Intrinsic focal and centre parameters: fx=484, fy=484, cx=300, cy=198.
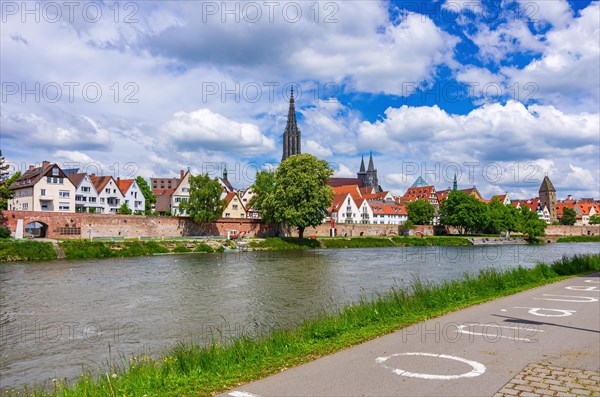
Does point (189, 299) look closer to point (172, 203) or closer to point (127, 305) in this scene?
point (127, 305)

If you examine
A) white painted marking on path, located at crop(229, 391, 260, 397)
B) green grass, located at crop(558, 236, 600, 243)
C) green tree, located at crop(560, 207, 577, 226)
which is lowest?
green grass, located at crop(558, 236, 600, 243)

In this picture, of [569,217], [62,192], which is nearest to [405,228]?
[62,192]

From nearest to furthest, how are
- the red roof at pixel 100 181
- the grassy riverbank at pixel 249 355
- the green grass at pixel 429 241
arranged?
the grassy riverbank at pixel 249 355 < the green grass at pixel 429 241 < the red roof at pixel 100 181

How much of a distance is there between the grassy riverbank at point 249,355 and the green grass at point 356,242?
6073cm

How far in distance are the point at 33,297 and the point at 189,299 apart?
8.17 metres

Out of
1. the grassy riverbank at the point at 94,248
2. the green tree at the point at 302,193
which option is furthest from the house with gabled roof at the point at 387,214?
the grassy riverbank at the point at 94,248

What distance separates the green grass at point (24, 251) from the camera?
46594 mm

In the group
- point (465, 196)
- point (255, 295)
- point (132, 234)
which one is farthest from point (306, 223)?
point (465, 196)

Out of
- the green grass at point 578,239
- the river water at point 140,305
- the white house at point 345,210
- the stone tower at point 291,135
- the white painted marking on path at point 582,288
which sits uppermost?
the stone tower at point 291,135

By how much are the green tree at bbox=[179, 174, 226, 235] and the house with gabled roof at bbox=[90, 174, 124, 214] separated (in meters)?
25.0

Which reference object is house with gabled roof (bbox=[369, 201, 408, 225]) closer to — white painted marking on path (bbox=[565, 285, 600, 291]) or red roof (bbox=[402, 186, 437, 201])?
red roof (bbox=[402, 186, 437, 201])

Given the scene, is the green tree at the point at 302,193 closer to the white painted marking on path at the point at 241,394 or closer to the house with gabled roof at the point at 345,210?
the house with gabled roof at the point at 345,210

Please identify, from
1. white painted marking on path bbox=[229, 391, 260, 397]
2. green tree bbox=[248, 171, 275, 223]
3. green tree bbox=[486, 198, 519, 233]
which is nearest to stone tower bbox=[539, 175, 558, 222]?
green tree bbox=[486, 198, 519, 233]

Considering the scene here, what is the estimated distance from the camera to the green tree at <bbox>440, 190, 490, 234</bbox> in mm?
108312
